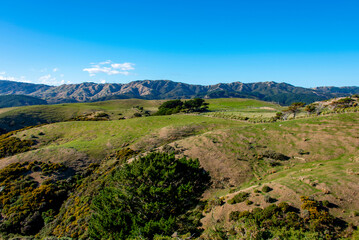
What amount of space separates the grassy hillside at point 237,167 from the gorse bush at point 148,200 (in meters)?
2.40

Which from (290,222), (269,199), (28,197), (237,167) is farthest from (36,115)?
(290,222)

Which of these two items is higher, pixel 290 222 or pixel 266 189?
pixel 290 222

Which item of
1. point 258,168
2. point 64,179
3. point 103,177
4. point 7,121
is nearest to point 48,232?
point 103,177

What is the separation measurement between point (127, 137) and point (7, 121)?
84.7 m

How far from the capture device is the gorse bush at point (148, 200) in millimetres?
15992

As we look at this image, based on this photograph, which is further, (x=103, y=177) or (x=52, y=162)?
(x=52, y=162)

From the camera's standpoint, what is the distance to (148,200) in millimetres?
18891

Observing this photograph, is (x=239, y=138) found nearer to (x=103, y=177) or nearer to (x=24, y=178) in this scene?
(x=103, y=177)

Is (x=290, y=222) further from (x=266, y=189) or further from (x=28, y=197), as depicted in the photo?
(x=28, y=197)

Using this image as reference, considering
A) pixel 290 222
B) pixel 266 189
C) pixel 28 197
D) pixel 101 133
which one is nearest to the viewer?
pixel 290 222

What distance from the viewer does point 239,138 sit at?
40719 millimetres

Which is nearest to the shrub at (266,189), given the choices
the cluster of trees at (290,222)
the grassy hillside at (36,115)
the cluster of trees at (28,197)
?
the cluster of trees at (290,222)

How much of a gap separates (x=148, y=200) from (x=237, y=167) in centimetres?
1799

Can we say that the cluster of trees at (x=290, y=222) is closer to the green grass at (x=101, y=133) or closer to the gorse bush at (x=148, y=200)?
the gorse bush at (x=148, y=200)
